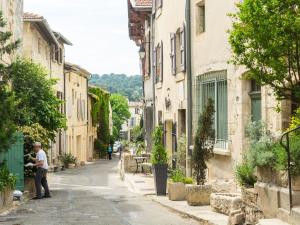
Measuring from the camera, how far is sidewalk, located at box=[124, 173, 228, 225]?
36.3ft

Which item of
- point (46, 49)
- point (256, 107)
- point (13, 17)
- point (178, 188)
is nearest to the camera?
point (256, 107)

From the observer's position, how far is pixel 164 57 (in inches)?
922

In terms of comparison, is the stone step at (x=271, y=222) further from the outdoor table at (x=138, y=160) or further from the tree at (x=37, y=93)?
the outdoor table at (x=138, y=160)

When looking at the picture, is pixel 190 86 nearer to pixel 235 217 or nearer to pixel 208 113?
pixel 208 113

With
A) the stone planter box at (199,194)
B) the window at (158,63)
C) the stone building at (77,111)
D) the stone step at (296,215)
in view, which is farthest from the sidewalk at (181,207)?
the stone building at (77,111)

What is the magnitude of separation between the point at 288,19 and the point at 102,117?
5199 cm

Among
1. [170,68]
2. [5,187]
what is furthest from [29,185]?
[170,68]

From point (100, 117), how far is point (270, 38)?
51.6m

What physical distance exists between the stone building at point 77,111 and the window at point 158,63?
51.3 feet

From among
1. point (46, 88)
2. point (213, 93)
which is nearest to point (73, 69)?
point (46, 88)

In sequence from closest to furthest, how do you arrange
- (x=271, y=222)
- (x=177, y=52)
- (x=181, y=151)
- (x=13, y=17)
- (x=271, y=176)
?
(x=271, y=222) < (x=271, y=176) < (x=181, y=151) < (x=177, y=52) < (x=13, y=17)

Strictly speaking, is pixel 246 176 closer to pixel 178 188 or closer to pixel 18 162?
pixel 178 188

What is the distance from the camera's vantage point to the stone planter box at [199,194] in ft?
43.9

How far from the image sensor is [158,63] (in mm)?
25047
